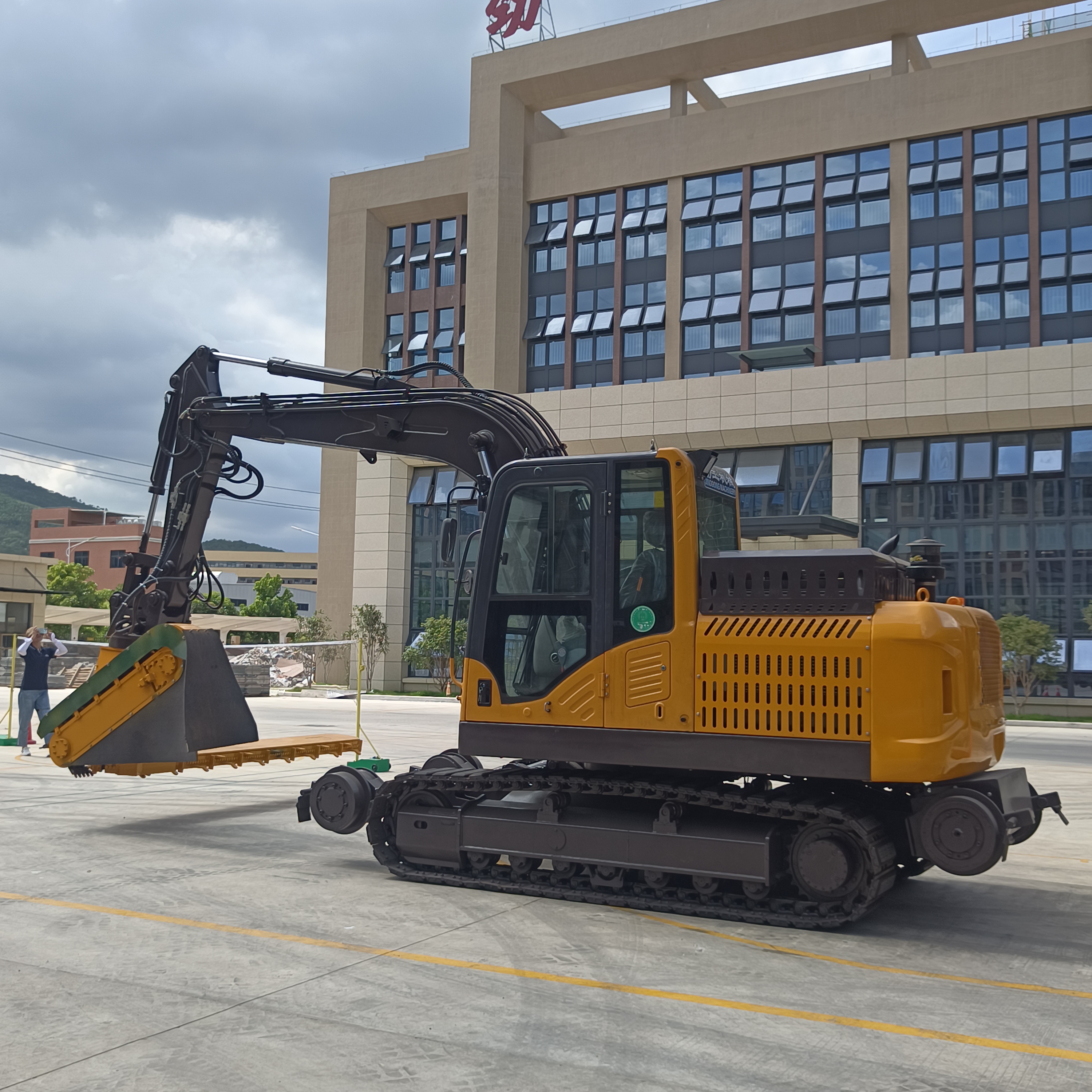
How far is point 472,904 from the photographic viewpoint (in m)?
7.95

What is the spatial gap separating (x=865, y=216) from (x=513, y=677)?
120ft

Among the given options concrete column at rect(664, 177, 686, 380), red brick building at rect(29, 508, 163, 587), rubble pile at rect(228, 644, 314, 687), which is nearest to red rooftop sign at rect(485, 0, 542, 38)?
concrete column at rect(664, 177, 686, 380)

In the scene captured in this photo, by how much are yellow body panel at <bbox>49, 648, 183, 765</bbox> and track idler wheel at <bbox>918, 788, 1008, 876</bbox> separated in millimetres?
7005

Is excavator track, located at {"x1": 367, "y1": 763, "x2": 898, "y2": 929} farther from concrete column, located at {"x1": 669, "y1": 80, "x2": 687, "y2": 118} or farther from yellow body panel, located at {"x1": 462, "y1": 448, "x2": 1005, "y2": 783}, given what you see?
concrete column, located at {"x1": 669, "y1": 80, "x2": 687, "y2": 118}

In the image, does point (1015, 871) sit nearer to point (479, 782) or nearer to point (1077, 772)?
point (479, 782)

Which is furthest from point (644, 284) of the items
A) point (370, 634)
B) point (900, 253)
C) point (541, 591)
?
point (541, 591)

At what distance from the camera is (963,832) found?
275 inches

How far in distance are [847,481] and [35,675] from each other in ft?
96.8

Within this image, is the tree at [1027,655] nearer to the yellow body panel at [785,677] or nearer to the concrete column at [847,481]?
the concrete column at [847,481]

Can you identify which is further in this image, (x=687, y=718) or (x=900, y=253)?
(x=900, y=253)

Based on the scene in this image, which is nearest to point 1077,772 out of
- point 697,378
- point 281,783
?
point 281,783

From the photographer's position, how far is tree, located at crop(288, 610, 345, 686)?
47438 mm

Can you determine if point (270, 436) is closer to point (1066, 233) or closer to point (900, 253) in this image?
point (900, 253)

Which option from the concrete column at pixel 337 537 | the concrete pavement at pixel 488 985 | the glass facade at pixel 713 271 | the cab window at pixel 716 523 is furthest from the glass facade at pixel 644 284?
the concrete pavement at pixel 488 985
